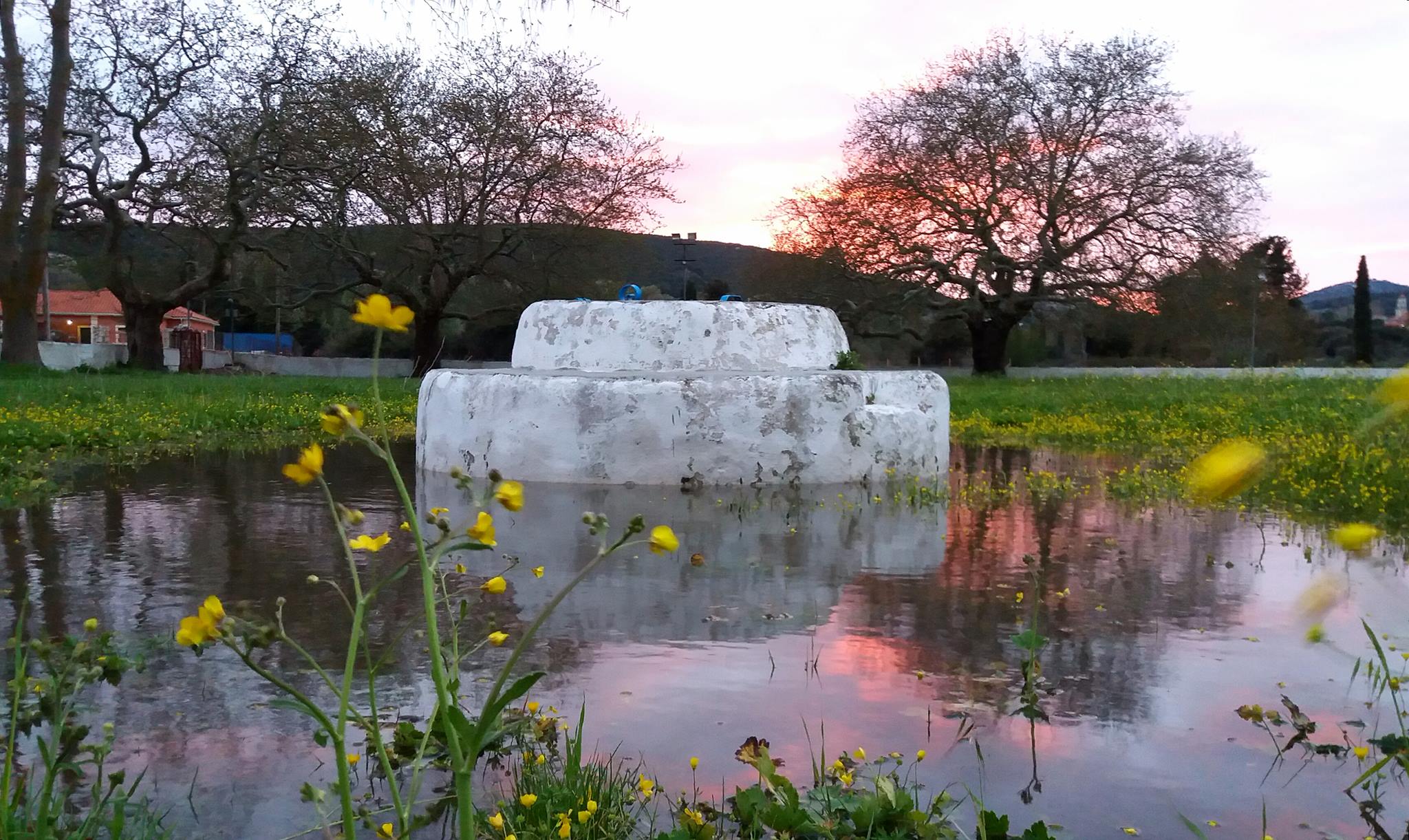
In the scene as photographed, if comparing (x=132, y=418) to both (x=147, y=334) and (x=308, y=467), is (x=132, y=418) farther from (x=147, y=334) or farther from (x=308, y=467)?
(x=147, y=334)

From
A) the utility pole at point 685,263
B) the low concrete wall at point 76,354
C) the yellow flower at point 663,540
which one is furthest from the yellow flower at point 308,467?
the low concrete wall at point 76,354

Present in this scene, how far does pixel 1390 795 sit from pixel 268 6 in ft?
86.4

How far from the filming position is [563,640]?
3455mm

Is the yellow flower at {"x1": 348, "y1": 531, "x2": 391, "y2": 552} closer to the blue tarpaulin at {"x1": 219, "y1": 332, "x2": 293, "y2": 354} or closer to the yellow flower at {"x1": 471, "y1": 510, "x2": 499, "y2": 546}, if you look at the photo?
the yellow flower at {"x1": 471, "y1": 510, "x2": 499, "y2": 546}

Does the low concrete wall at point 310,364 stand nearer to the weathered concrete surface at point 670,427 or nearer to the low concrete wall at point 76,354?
the low concrete wall at point 76,354

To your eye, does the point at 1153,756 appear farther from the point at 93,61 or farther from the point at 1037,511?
the point at 93,61

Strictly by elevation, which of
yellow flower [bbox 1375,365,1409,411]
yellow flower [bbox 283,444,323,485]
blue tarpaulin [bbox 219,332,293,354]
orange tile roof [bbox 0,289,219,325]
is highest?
orange tile roof [bbox 0,289,219,325]

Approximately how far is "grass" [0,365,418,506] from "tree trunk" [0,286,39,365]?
2.74 meters

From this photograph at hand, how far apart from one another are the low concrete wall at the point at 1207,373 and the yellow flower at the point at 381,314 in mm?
9877

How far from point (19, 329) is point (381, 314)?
24.0 meters

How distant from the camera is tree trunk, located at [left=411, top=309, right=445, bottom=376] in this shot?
106 feet

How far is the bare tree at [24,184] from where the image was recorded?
19656mm

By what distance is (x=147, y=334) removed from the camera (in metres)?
29.5

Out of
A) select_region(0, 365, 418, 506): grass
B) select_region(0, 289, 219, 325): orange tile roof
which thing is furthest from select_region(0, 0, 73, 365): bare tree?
select_region(0, 289, 219, 325): orange tile roof
